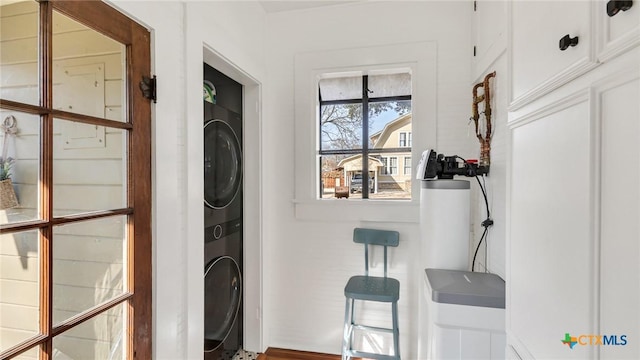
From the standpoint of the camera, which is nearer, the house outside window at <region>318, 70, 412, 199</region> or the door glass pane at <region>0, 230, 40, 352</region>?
the door glass pane at <region>0, 230, 40, 352</region>

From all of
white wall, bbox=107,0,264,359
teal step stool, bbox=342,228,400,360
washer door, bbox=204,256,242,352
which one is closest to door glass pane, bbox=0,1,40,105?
white wall, bbox=107,0,264,359

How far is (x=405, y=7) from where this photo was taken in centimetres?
208

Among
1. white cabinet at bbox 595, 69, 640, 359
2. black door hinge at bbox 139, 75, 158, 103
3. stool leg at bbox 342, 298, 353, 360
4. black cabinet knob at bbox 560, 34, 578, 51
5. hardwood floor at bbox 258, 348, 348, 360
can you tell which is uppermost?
black door hinge at bbox 139, 75, 158, 103

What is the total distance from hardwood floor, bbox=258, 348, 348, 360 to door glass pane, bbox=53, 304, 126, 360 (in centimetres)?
133

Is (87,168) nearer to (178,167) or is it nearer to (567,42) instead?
(178,167)

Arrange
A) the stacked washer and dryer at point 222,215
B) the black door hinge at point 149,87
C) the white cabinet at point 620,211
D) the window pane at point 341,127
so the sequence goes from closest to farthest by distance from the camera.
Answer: the white cabinet at point 620,211 < the black door hinge at point 149,87 < the stacked washer and dryer at point 222,215 < the window pane at point 341,127

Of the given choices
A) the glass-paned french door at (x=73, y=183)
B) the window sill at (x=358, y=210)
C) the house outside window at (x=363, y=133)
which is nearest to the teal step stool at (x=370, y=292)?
the window sill at (x=358, y=210)

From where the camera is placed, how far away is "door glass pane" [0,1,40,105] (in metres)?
0.72

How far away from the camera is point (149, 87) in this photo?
Answer: 45.2 inches

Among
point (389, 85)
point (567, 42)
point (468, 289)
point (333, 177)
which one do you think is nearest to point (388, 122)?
point (389, 85)

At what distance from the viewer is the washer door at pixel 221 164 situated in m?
1.72

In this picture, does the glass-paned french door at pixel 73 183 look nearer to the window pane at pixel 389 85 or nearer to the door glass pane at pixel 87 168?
the door glass pane at pixel 87 168

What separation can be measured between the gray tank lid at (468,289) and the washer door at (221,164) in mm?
1291

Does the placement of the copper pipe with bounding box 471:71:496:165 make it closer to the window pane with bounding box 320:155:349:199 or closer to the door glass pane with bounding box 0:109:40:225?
the window pane with bounding box 320:155:349:199
